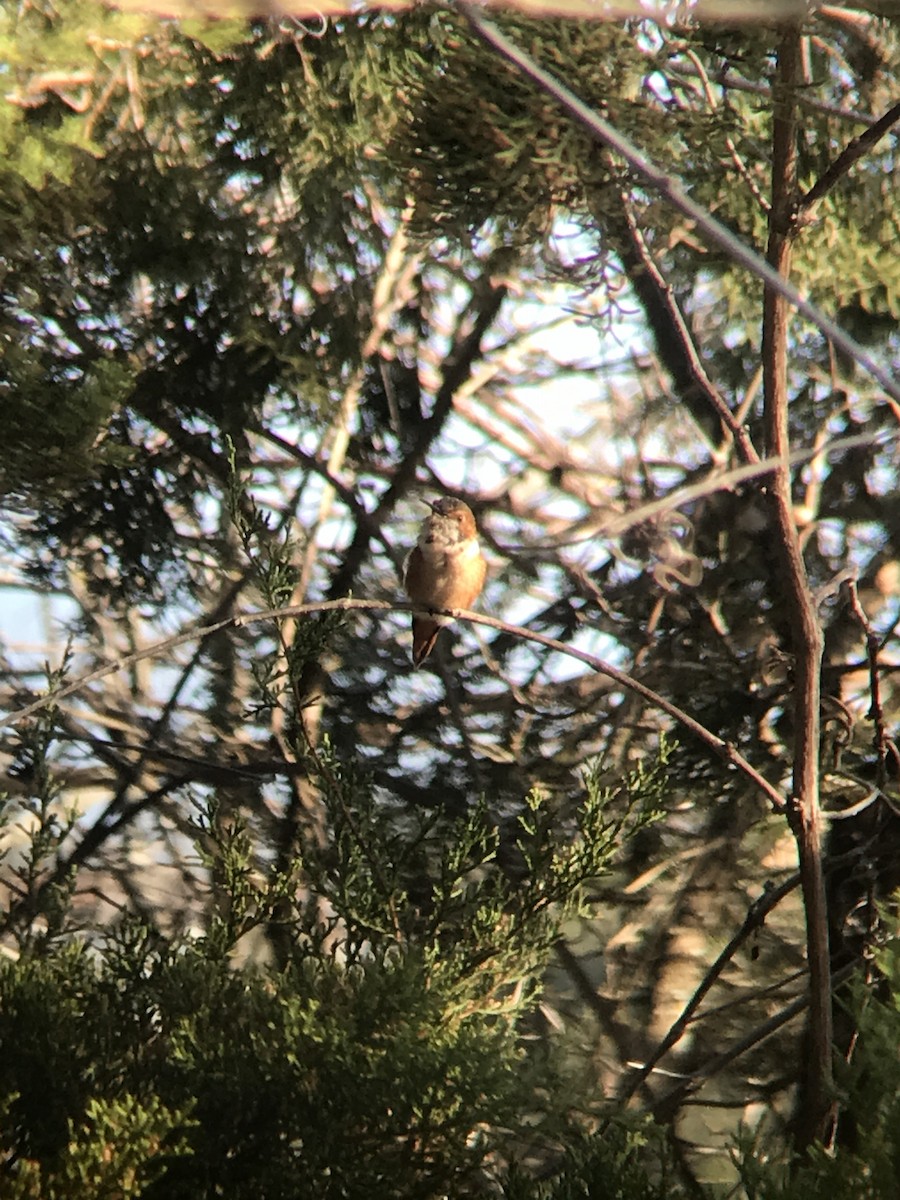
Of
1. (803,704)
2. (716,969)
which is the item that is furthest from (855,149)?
(716,969)

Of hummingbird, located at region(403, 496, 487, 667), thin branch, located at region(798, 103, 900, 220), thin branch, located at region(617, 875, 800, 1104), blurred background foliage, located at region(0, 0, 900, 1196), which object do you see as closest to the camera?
thin branch, located at region(798, 103, 900, 220)

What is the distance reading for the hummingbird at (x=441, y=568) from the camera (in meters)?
1.81

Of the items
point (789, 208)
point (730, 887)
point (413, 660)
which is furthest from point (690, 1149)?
point (789, 208)

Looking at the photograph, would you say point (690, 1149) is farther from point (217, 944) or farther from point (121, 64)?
point (121, 64)

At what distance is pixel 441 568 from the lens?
72.0 inches

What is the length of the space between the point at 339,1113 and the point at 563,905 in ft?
0.94

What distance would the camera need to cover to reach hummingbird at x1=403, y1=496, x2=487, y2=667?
5.93ft

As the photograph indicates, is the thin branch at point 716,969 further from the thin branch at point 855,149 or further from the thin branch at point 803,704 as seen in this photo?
the thin branch at point 855,149

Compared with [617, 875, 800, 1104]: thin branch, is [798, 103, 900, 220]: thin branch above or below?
above

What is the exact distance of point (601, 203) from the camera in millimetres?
1530

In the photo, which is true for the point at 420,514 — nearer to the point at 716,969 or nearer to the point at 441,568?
the point at 441,568

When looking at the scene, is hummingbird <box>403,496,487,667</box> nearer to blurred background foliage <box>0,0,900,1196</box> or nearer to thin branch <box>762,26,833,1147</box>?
blurred background foliage <box>0,0,900,1196</box>

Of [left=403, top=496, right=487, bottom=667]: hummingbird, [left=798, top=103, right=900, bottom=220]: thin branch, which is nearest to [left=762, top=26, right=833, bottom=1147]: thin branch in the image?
[left=798, top=103, right=900, bottom=220]: thin branch

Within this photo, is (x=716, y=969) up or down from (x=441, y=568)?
down
